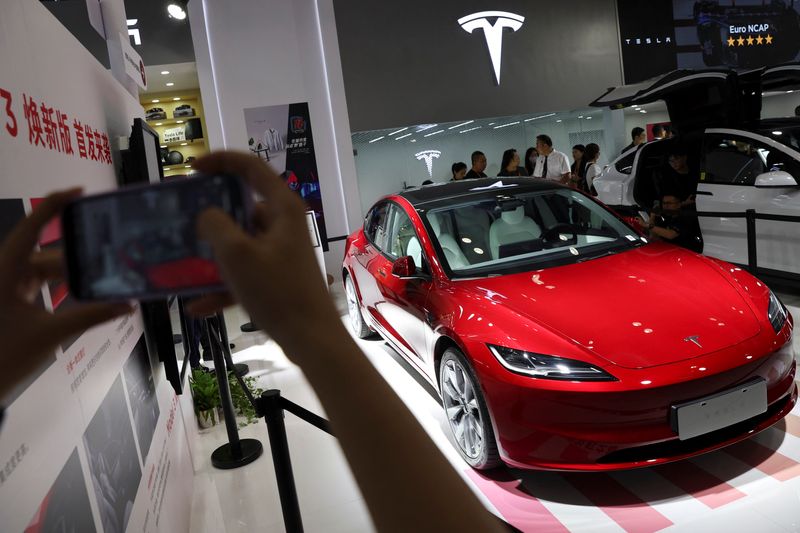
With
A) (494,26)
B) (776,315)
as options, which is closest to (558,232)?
(776,315)

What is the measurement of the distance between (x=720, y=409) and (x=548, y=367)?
2.26 feet

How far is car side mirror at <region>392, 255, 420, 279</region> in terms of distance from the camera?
3461 millimetres

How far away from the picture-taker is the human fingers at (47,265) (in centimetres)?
59

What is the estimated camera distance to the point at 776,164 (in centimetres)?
488

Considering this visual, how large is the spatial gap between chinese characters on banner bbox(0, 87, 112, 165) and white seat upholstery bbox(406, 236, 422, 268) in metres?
1.84

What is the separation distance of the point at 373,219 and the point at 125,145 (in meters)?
2.39

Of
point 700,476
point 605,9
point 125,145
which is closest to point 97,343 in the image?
point 125,145

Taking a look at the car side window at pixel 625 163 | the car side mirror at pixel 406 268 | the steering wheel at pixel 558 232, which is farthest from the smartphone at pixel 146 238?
the car side window at pixel 625 163

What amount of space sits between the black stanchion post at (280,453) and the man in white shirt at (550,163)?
656 cm

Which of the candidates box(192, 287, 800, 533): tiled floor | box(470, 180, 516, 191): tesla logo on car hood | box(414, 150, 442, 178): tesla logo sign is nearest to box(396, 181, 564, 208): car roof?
box(470, 180, 516, 191): tesla logo on car hood

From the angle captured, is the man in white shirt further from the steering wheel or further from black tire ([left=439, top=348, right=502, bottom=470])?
black tire ([left=439, top=348, right=502, bottom=470])

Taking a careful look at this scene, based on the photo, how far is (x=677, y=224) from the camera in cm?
580

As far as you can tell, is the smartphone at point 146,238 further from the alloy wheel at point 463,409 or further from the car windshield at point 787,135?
the car windshield at point 787,135

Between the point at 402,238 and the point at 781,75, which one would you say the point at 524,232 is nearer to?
the point at 402,238
